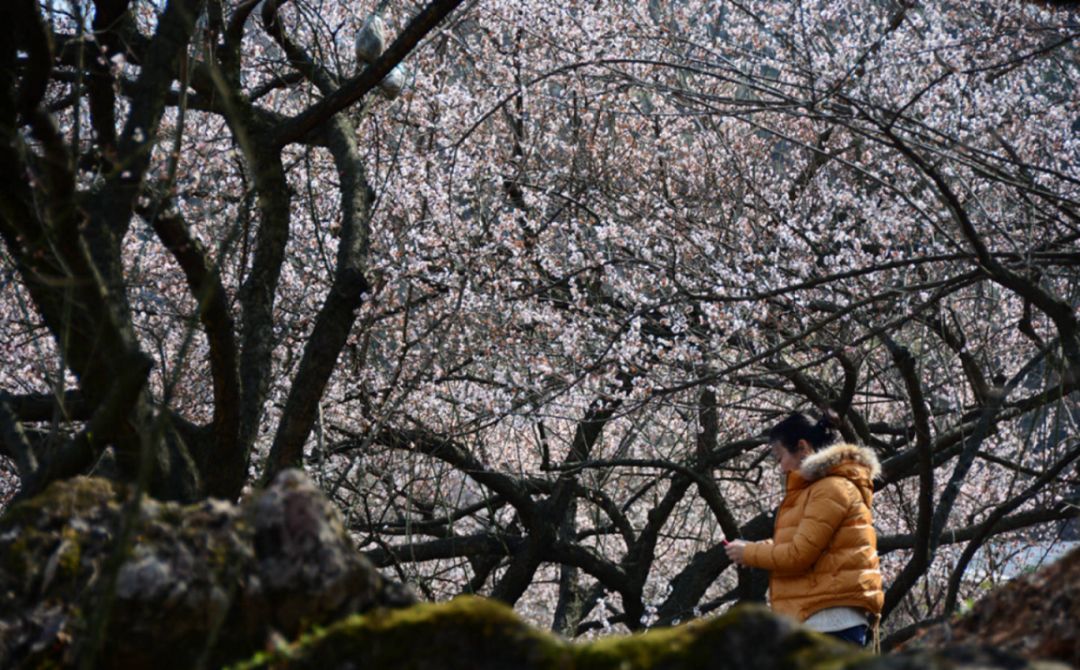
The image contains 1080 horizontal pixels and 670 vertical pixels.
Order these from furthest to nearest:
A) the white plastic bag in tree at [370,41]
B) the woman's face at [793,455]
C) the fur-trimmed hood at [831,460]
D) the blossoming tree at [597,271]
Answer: the blossoming tree at [597,271] < the white plastic bag in tree at [370,41] < the woman's face at [793,455] < the fur-trimmed hood at [831,460]

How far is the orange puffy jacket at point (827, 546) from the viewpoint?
4.39 m

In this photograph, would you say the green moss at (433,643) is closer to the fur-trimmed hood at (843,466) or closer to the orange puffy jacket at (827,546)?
the orange puffy jacket at (827,546)

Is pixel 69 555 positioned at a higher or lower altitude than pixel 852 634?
lower

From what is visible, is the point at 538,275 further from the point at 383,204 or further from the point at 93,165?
the point at 93,165

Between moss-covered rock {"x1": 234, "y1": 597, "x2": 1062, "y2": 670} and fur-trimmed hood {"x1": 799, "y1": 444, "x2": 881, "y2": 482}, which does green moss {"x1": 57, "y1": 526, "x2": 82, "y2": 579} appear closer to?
moss-covered rock {"x1": 234, "y1": 597, "x2": 1062, "y2": 670}

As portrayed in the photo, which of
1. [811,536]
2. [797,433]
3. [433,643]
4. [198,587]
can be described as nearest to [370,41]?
[797,433]

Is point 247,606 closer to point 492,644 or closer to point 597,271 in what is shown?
point 492,644

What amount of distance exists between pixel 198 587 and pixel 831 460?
2889 millimetres

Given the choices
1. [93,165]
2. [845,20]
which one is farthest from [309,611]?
[845,20]

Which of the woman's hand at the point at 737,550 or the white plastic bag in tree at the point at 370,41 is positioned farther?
the white plastic bag in tree at the point at 370,41

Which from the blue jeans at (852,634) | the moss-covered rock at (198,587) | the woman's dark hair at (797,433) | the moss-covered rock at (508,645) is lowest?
the moss-covered rock at (508,645)

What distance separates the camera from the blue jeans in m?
4.41

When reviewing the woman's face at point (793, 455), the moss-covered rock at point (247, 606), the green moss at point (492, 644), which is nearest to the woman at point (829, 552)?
the woman's face at point (793, 455)

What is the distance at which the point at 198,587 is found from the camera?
7.32 feet
